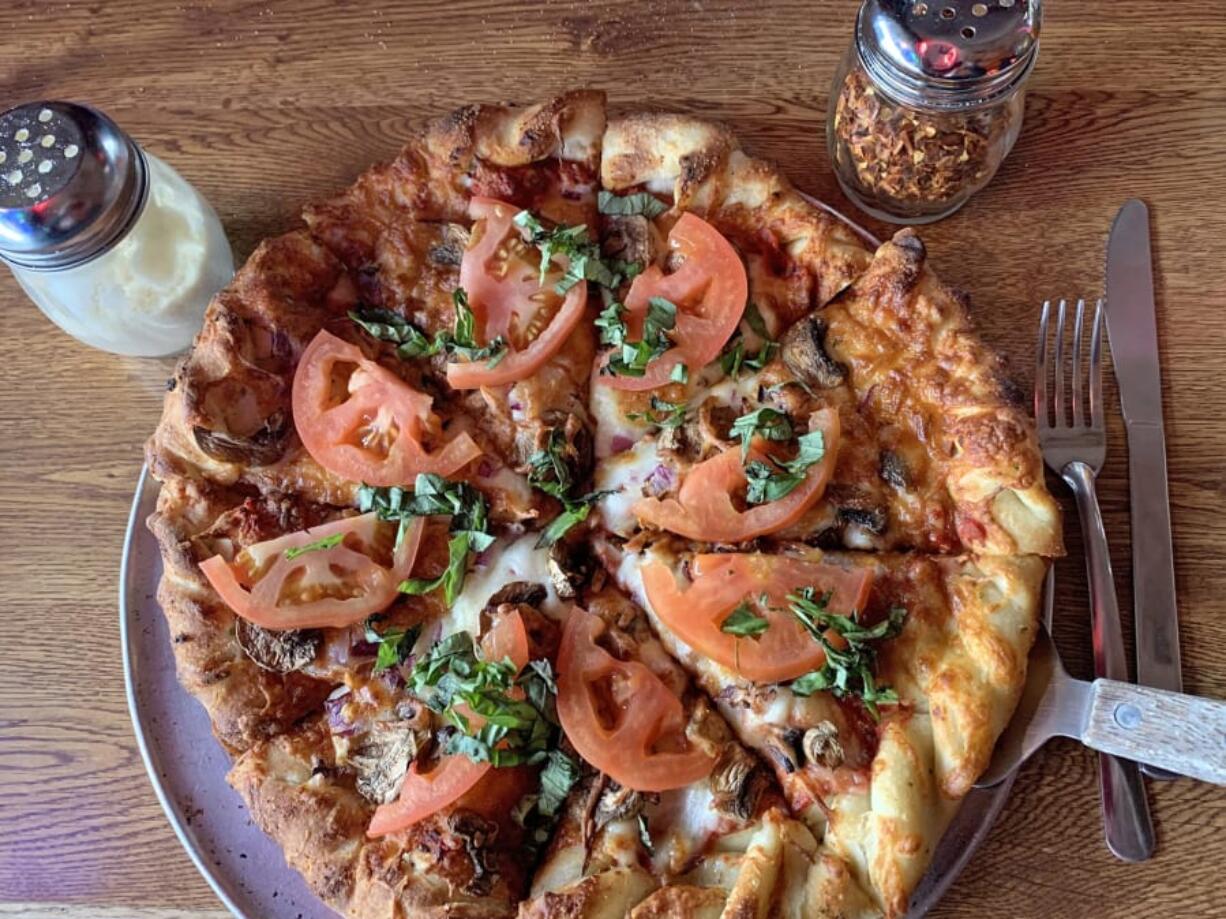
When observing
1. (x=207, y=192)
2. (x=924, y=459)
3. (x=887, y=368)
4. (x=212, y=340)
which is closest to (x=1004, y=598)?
(x=924, y=459)

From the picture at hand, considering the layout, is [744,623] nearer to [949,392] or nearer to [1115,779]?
[949,392]

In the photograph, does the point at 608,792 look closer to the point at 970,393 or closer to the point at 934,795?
the point at 934,795

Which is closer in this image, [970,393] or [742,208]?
[970,393]

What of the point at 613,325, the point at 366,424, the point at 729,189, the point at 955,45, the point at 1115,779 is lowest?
the point at 1115,779

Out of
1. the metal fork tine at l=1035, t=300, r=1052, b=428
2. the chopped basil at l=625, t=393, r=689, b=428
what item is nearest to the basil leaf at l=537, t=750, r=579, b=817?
the chopped basil at l=625, t=393, r=689, b=428

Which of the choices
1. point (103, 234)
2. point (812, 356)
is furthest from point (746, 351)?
point (103, 234)

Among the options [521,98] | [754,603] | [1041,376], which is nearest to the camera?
[754,603]

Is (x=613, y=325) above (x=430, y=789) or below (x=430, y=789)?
above

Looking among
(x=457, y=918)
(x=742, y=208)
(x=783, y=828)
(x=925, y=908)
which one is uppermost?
(x=742, y=208)

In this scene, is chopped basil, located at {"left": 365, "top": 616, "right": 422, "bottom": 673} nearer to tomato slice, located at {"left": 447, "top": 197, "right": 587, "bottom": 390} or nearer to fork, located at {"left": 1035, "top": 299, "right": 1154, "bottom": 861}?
tomato slice, located at {"left": 447, "top": 197, "right": 587, "bottom": 390}
